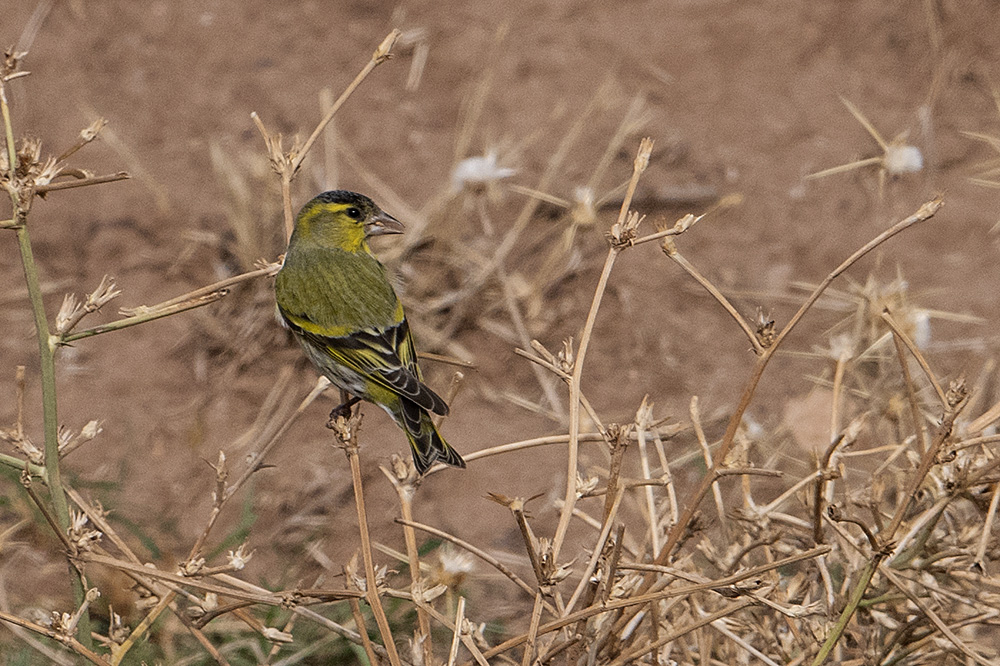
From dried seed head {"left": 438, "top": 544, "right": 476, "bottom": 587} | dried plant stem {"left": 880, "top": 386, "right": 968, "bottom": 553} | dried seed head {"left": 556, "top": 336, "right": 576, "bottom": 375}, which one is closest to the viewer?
dried plant stem {"left": 880, "top": 386, "right": 968, "bottom": 553}

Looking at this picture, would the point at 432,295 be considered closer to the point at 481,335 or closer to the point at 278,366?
the point at 481,335

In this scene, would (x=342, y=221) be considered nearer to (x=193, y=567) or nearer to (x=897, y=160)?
(x=193, y=567)

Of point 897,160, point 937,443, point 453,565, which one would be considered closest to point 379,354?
point 453,565

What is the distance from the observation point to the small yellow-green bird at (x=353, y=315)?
10.5ft

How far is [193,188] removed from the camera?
5887mm

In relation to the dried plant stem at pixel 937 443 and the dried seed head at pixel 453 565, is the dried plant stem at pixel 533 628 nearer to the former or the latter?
the dried seed head at pixel 453 565

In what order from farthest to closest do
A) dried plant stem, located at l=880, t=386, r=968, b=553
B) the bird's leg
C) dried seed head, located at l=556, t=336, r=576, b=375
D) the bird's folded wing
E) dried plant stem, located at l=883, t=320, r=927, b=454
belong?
the bird's folded wing < the bird's leg < dried plant stem, located at l=883, t=320, r=927, b=454 < dried seed head, located at l=556, t=336, r=576, b=375 < dried plant stem, located at l=880, t=386, r=968, b=553

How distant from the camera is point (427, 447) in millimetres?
3021

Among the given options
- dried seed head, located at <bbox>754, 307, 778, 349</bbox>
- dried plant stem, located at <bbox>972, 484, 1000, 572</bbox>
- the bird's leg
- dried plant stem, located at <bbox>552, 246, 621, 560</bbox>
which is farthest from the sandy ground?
dried seed head, located at <bbox>754, 307, 778, 349</bbox>

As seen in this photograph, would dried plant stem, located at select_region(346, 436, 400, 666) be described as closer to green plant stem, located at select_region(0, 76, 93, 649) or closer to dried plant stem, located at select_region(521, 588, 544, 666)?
dried plant stem, located at select_region(521, 588, 544, 666)

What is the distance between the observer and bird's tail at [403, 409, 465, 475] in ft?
9.52

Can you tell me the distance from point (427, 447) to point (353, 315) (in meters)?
0.70

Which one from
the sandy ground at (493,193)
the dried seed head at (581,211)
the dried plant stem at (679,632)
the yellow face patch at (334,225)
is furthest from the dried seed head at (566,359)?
the dried seed head at (581,211)

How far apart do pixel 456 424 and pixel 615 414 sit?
73cm
